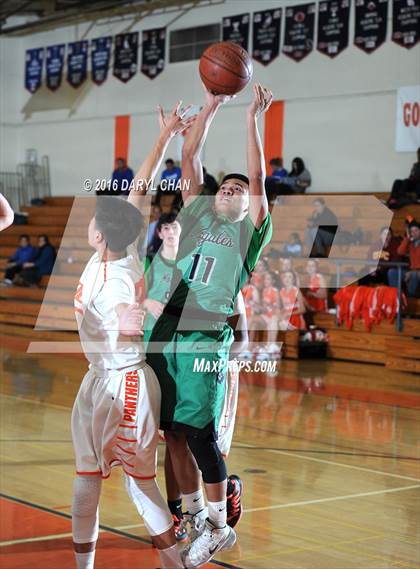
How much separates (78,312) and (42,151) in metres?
19.5

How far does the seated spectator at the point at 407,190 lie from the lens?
14438 millimetres

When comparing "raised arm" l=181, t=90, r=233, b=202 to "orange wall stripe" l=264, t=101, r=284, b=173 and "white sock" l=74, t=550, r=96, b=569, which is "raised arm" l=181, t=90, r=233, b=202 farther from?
"orange wall stripe" l=264, t=101, r=284, b=173

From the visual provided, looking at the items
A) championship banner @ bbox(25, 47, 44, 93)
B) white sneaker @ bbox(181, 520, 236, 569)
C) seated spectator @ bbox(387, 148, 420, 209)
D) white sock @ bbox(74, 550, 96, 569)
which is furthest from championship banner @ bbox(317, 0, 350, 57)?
white sock @ bbox(74, 550, 96, 569)

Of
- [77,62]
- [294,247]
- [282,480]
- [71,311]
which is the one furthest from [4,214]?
[77,62]

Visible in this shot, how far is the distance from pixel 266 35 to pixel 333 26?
1.56m

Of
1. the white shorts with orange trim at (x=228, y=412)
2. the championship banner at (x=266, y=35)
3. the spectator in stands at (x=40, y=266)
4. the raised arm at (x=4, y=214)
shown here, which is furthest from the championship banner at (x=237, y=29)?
the raised arm at (x=4, y=214)

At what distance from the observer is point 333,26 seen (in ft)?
54.5

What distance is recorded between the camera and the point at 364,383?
10.9 meters

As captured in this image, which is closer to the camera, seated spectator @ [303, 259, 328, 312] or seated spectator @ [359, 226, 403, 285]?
seated spectator @ [359, 226, 403, 285]

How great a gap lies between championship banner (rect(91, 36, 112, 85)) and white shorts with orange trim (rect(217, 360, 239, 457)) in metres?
17.0

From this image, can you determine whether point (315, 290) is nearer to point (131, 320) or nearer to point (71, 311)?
point (71, 311)

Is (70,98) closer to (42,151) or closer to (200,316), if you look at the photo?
(42,151)

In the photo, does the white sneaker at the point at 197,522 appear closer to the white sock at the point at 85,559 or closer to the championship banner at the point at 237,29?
the white sock at the point at 85,559

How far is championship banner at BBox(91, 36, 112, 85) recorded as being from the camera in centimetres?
2070
